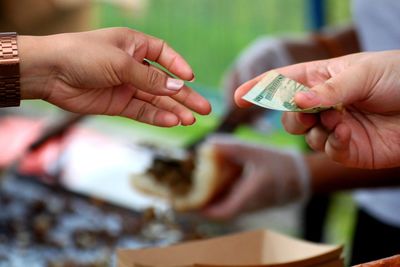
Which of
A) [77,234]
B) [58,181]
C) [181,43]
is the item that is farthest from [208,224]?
[181,43]

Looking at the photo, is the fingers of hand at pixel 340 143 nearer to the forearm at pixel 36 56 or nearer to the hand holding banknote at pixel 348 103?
the hand holding banknote at pixel 348 103

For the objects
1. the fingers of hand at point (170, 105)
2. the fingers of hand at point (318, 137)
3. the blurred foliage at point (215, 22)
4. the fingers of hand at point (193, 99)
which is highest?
the fingers of hand at point (193, 99)

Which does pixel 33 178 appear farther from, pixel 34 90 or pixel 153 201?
pixel 34 90

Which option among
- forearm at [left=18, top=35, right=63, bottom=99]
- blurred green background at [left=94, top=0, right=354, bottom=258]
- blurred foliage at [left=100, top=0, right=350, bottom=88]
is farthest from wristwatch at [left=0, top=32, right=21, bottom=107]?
blurred foliage at [left=100, top=0, right=350, bottom=88]

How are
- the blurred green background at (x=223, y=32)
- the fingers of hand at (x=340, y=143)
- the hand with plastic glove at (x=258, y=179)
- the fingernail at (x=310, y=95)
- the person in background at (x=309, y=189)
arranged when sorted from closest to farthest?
the fingernail at (x=310, y=95) → the fingers of hand at (x=340, y=143) → the person in background at (x=309, y=189) → the hand with plastic glove at (x=258, y=179) → the blurred green background at (x=223, y=32)

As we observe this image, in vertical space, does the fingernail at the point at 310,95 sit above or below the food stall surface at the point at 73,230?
above

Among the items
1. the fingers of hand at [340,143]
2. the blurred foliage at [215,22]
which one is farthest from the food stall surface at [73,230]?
the fingers of hand at [340,143]

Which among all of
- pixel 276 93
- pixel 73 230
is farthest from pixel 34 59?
pixel 73 230
